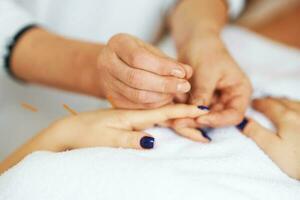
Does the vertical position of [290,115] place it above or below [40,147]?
above

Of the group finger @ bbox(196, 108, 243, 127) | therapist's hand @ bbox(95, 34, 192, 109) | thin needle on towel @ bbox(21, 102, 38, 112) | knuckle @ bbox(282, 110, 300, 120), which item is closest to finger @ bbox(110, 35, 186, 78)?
therapist's hand @ bbox(95, 34, 192, 109)

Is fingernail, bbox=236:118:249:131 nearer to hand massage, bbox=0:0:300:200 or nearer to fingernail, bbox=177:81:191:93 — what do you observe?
hand massage, bbox=0:0:300:200

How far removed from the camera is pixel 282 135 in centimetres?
63

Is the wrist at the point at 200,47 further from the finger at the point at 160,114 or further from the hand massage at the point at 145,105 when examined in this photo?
the finger at the point at 160,114

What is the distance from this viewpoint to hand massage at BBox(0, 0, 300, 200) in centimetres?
51

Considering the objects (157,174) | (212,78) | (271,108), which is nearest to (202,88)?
(212,78)

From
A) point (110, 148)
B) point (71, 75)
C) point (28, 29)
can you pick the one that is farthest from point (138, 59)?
point (28, 29)

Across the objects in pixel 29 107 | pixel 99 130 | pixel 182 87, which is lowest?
pixel 29 107

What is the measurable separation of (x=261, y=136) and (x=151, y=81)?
21 cm

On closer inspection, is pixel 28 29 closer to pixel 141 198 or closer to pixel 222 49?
pixel 222 49

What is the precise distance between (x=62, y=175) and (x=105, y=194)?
0.22 feet

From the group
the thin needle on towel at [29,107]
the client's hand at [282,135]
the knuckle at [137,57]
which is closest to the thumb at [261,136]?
the client's hand at [282,135]

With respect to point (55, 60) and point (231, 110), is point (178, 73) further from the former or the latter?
point (55, 60)

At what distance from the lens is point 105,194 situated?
49cm
